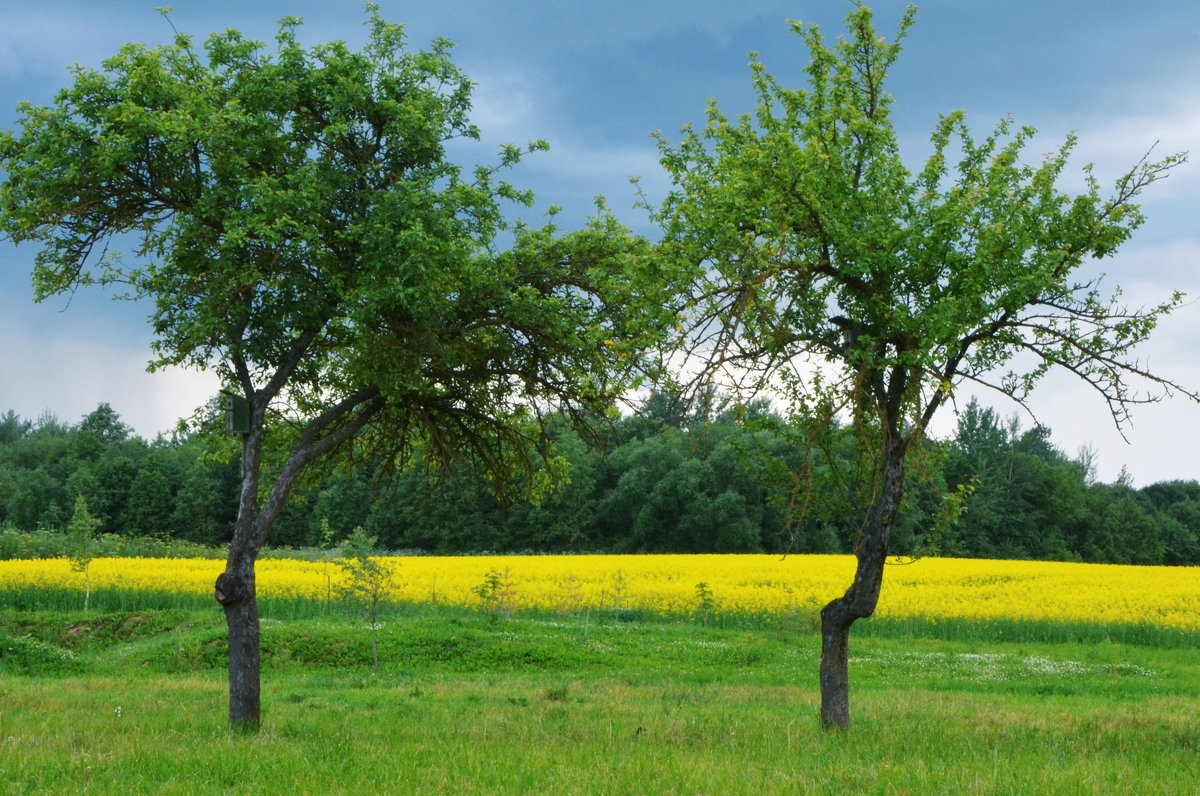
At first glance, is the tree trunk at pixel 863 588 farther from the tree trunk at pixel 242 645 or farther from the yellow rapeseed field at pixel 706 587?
the yellow rapeseed field at pixel 706 587

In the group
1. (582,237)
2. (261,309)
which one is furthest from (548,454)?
(261,309)

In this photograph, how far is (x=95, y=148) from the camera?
12688mm

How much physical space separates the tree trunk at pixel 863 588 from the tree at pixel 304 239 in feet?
10.7

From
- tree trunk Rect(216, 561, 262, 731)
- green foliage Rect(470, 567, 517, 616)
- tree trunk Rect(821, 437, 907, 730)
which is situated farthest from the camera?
green foliage Rect(470, 567, 517, 616)

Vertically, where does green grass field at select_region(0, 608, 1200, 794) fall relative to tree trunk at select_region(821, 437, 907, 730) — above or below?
below

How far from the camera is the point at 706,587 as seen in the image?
27656 mm

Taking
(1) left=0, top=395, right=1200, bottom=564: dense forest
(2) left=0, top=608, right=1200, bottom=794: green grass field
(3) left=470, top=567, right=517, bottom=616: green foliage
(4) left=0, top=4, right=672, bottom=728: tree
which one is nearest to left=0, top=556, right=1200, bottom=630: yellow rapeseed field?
(3) left=470, top=567, right=517, bottom=616: green foliage

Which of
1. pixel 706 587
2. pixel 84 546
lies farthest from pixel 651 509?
pixel 84 546

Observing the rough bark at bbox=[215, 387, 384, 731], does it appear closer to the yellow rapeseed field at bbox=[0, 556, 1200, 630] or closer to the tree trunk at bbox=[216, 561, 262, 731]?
the tree trunk at bbox=[216, 561, 262, 731]

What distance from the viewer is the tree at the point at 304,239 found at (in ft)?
40.7

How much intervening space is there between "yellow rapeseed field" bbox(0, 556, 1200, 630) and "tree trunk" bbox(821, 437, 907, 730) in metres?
13.7

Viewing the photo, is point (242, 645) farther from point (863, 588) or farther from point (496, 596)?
point (496, 596)

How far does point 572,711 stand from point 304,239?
7426 mm

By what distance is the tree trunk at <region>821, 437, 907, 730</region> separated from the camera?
11.0 metres
